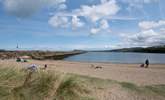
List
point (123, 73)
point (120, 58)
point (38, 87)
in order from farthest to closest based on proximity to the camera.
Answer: point (120, 58), point (123, 73), point (38, 87)

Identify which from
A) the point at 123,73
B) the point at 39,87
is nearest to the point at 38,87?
the point at 39,87

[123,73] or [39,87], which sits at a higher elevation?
[39,87]

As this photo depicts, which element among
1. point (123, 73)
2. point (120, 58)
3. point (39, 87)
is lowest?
point (120, 58)

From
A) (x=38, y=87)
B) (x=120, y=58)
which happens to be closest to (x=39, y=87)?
(x=38, y=87)

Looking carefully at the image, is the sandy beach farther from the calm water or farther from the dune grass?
the calm water

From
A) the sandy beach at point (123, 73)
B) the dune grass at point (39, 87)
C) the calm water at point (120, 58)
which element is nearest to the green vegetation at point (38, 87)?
the dune grass at point (39, 87)

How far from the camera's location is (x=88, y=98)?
512 cm

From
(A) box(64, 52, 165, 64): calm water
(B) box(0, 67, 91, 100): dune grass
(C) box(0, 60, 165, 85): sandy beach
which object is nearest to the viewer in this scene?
(B) box(0, 67, 91, 100): dune grass

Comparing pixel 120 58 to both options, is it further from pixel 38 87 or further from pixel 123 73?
pixel 38 87

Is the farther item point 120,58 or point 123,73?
point 120,58

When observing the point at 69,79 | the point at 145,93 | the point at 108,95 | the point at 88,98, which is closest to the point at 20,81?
the point at 69,79

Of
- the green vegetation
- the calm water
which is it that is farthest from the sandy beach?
the calm water

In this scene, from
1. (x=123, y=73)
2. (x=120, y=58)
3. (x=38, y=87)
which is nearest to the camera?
(x=38, y=87)

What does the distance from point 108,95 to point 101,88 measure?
52 cm
